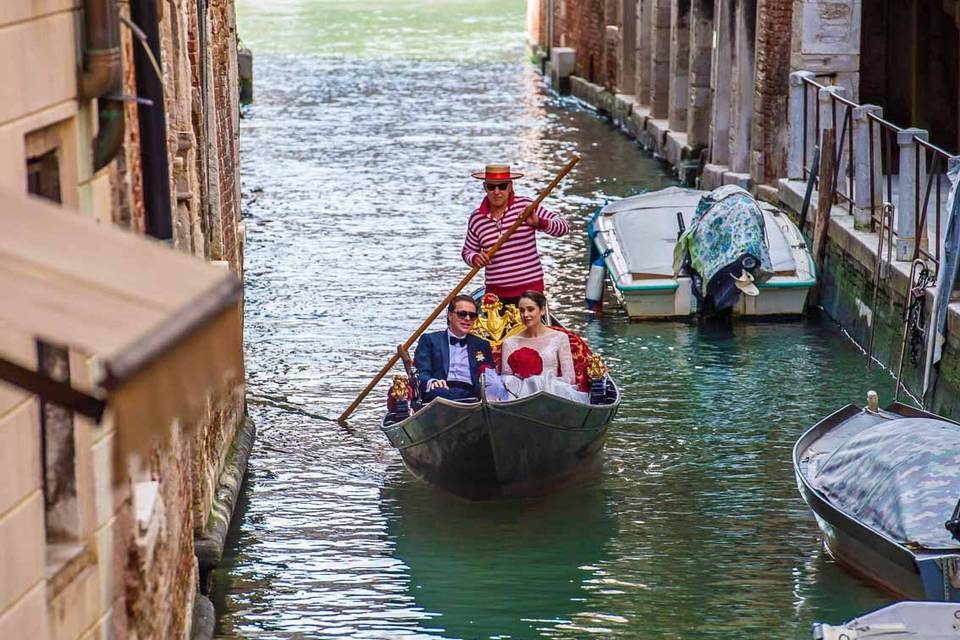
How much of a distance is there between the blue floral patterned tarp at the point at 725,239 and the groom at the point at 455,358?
413 cm

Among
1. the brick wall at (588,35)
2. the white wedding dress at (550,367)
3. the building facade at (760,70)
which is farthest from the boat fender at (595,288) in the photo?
the brick wall at (588,35)

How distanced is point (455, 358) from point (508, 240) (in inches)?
41.7

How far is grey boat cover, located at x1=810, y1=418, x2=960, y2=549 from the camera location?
7.24 meters

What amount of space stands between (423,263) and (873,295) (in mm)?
4462

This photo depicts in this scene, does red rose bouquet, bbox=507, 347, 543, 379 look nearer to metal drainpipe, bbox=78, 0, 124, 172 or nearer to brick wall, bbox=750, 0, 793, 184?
metal drainpipe, bbox=78, 0, 124, 172

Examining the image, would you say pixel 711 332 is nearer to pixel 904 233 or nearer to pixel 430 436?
pixel 904 233

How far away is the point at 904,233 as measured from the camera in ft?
37.4

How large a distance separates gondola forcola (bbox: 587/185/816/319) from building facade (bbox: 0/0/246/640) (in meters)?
6.48

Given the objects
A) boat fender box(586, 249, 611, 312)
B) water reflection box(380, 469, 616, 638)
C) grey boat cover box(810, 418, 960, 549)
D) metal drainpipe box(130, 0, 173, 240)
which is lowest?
water reflection box(380, 469, 616, 638)

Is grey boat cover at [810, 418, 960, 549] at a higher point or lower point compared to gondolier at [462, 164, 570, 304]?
lower

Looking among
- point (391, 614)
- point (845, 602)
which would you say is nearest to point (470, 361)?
point (391, 614)

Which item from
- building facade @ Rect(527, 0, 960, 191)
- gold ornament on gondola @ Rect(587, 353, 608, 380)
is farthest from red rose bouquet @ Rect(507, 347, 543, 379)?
building facade @ Rect(527, 0, 960, 191)

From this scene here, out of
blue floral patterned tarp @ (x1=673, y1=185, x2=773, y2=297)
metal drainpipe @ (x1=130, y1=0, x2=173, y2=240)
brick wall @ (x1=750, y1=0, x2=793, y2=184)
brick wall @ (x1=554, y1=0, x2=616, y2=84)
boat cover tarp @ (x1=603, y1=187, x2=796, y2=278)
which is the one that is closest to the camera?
metal drainpipe @ (x1=130, y1=0, x2=173, y2=240)

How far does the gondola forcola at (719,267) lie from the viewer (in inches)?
506
